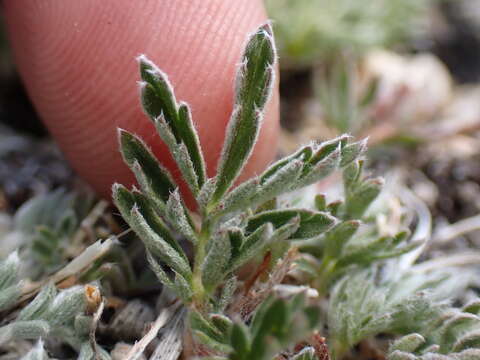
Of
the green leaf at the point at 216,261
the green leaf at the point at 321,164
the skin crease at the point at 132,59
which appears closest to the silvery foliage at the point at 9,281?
the skin crease at the point at 132,59

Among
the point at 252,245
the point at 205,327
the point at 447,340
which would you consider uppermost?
the point at 252,245

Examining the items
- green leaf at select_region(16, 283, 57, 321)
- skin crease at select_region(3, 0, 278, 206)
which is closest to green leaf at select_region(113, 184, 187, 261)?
→ skin crease at select_region(3, 0, 278, 206)

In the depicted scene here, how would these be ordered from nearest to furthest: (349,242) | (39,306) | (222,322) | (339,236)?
1. (222,322)
2. (39,306)
3. (339,236)
4. (349,242)

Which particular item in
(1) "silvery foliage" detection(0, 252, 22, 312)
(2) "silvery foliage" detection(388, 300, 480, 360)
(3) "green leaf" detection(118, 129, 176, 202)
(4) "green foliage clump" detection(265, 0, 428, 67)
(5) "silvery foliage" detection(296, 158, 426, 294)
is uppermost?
(4) "green foliage clump" detection(265, 0, 428, 67)

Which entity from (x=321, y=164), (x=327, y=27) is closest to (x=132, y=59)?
(x=321, y=164)

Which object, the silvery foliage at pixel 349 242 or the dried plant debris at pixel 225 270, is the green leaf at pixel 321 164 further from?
the silvery foliage at pixel 349 242

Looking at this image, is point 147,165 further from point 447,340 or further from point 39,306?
point 447,340

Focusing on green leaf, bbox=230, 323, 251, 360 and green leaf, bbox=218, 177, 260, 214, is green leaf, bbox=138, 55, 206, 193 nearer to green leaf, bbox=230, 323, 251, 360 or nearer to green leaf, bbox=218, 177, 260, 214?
green leaf, bbox=218, 177, 260, 214
